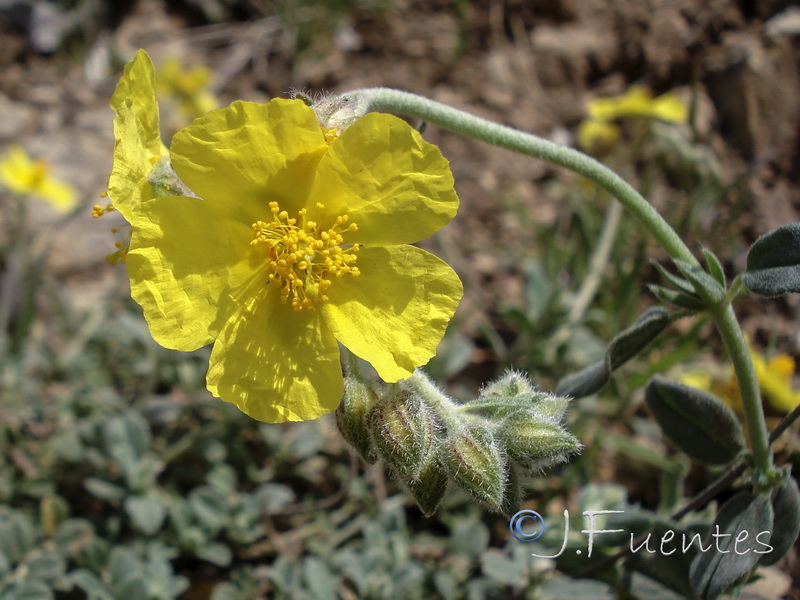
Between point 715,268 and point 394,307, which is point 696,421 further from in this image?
point 394,307

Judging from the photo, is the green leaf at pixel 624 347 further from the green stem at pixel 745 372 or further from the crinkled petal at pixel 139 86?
the crinkled petal at pixel 139 86

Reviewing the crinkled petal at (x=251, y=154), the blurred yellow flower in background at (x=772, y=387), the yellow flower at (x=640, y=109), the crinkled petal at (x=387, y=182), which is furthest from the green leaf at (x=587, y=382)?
the yellow flower at (x=640, y=109)

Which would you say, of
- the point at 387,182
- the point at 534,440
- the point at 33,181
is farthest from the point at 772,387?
the point at 33,181

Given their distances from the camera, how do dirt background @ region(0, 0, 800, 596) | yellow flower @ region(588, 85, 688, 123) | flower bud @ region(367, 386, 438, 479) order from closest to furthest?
flower bud @ region(367, 386, 438, 479), yellow flower @ region(588, 85, 688, 123), dirt background @ region(0, 0, 800, 596)

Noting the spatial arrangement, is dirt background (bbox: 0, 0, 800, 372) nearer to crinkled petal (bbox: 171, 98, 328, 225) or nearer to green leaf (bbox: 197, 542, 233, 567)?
green leaf (bbox: 197, 542, 233, 567)

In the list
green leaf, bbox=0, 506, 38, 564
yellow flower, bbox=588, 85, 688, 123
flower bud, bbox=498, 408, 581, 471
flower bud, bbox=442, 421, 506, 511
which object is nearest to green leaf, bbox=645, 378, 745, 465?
flower bud, bbox=498, 408, 581, 471

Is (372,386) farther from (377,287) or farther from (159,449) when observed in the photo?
(159,449)
